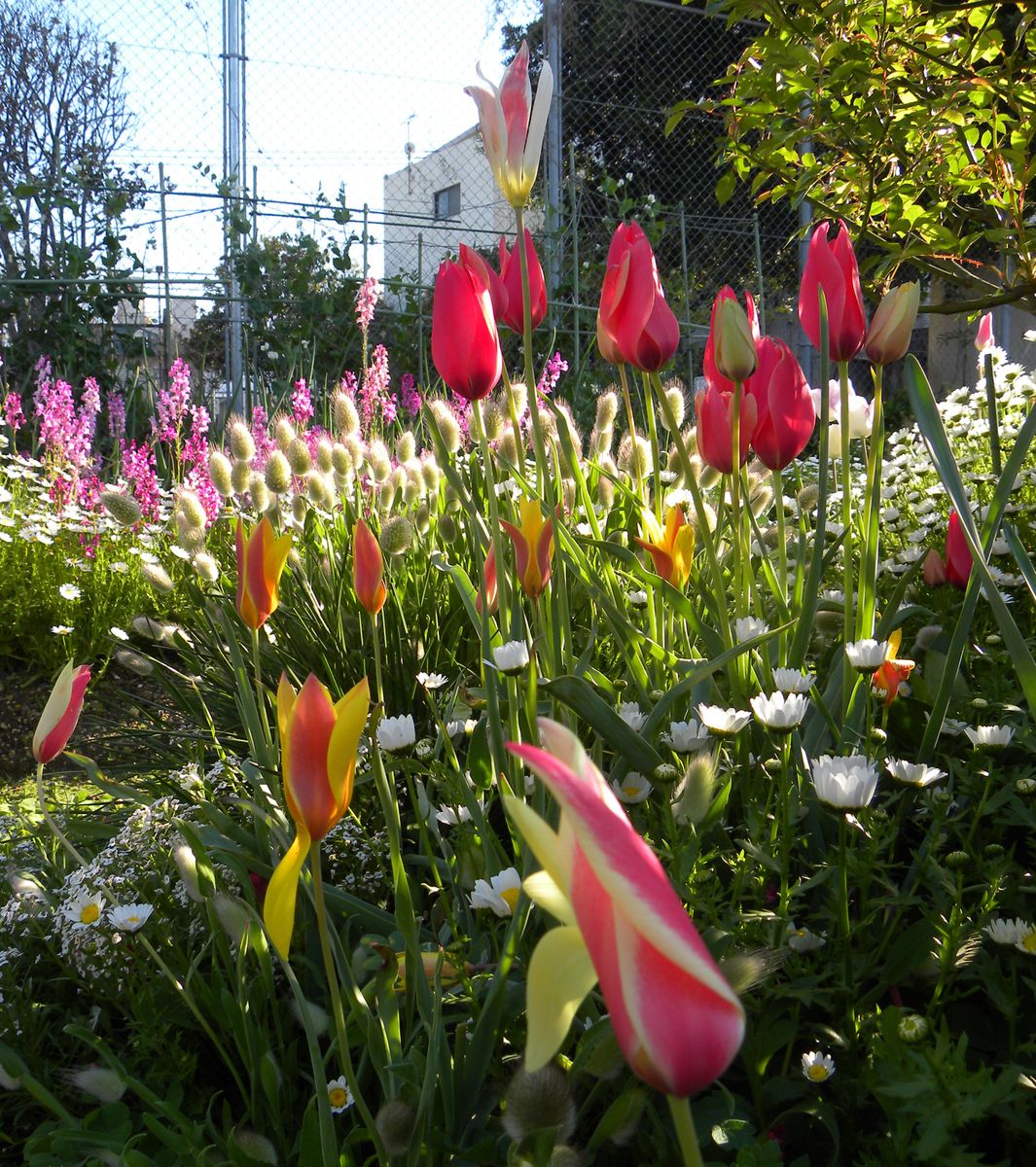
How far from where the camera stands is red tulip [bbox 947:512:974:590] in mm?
1334

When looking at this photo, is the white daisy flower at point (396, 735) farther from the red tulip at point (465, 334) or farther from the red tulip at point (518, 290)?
the red tulip at point (518, 290)

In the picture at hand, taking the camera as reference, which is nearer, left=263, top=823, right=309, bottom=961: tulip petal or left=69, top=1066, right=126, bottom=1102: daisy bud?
left=263, top=823, right=309, bottom=961: tulip petal

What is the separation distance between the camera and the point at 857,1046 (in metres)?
0.83

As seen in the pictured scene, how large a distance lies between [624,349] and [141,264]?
5376 mm

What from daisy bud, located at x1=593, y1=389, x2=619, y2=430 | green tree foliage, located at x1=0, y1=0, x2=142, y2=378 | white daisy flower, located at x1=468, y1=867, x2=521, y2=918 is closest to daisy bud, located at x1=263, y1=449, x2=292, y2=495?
daisy bud, located at x1=593, y1=389, x2=619, y2=430

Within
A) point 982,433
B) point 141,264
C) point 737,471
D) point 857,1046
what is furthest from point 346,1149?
point 141,264

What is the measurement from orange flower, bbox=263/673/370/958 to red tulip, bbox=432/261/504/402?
609mm

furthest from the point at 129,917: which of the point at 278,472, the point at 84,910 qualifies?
the point at 278,472

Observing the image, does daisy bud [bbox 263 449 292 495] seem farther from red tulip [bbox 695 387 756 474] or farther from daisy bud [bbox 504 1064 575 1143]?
daisy bud [bbox 504 1064 575 1143]

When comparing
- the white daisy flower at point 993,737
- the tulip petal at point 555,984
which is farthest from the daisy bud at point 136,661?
the tulip petal at point 555,984

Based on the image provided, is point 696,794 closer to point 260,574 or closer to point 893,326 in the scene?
point 260,574

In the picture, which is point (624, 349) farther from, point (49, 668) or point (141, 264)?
point (141, 264)

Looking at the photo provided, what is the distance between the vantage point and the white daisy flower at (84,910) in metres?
1.07

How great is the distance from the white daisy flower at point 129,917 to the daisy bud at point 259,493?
3.03 feet
